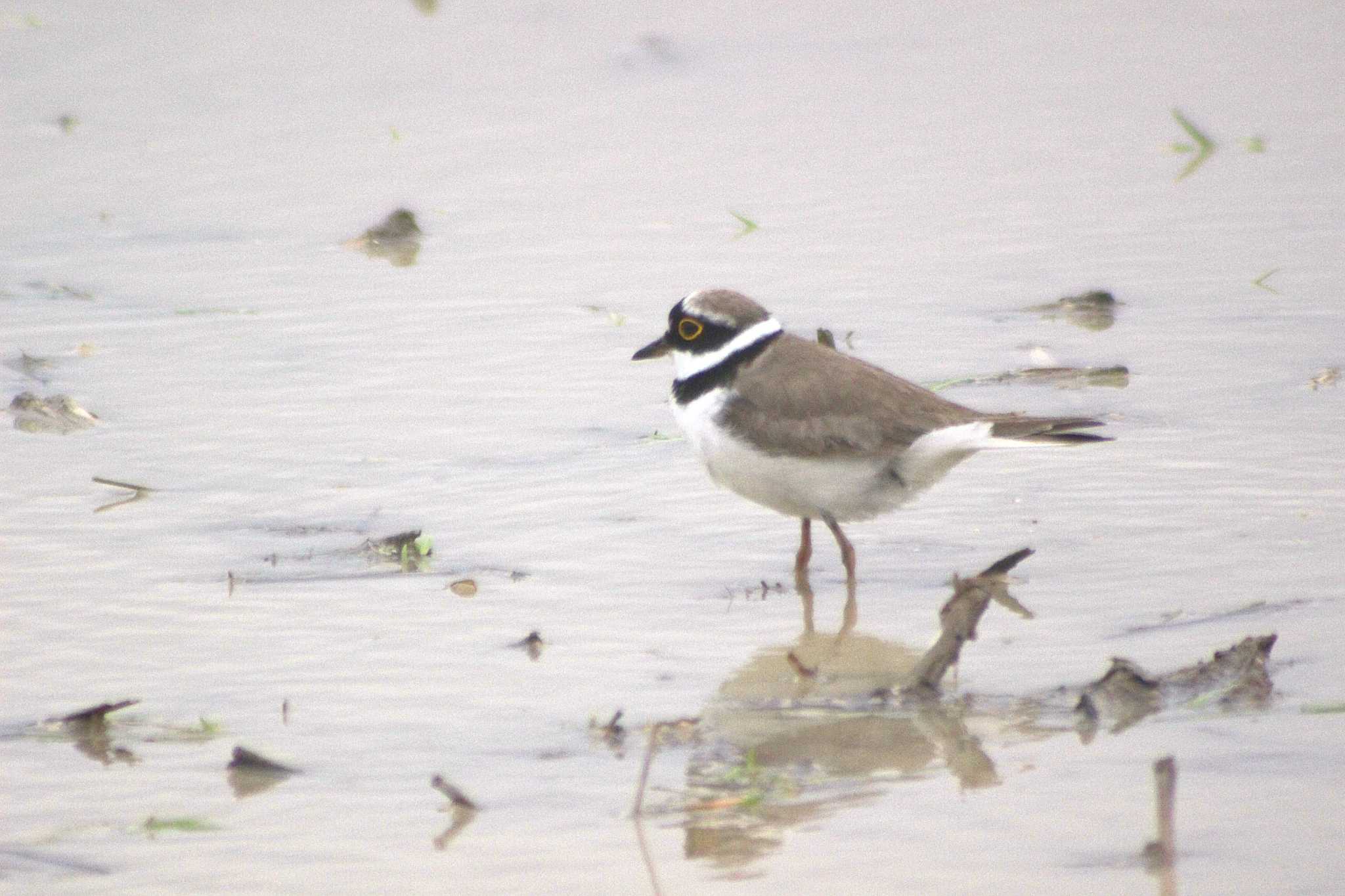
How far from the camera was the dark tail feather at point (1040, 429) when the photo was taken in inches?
229

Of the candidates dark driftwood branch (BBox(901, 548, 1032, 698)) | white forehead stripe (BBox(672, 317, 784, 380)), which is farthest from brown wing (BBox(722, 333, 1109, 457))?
dark driftwood branch (BBox(901, 548, 1032, 698))

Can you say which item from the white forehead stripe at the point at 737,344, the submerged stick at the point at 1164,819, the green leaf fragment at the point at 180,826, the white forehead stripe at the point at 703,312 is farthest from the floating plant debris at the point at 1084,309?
the green leaf fragment at the point at 180,826

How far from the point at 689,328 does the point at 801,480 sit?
87 centimetres

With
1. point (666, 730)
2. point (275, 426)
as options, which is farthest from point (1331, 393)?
point (275, 426)

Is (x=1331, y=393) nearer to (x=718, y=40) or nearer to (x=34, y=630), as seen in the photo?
(x=34, y=630)

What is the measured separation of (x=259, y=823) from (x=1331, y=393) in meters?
4.61

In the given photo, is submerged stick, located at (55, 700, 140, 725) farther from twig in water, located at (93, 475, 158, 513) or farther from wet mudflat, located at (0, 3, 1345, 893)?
twig in water, located at (93, 475, 158, 513)

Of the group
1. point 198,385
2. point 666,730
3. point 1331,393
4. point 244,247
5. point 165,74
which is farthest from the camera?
point 165,74

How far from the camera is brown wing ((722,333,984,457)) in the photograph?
19.7 ft

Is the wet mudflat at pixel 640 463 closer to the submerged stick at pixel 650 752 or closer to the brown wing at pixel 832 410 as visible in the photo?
the submerged stick at pixel 650 752

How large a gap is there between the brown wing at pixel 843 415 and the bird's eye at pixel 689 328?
11.4 inches

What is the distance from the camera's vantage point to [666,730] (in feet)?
15.1

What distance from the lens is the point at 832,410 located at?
20.1 ft

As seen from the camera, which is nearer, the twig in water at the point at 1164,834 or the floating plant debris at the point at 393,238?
the twig in water at the point at 1164,834
